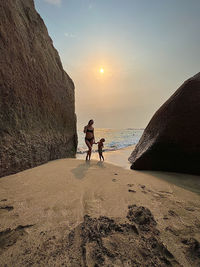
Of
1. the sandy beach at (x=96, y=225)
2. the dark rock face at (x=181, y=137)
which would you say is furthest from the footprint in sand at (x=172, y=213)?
the dark rock face at (x=181, y=137)

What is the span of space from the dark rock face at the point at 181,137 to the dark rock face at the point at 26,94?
298 centimetres

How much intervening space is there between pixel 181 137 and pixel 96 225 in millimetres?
2785

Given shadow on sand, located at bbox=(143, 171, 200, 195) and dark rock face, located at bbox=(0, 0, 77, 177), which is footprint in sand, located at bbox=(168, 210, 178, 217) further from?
dark rock face, located at bbox=(0, 0, 77, 177)

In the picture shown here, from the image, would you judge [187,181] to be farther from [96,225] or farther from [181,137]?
[96,225]

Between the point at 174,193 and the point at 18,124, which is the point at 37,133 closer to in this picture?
the point at 18,124

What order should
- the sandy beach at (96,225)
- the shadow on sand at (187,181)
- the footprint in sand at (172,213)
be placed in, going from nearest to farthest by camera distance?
the sandy beach at (96,225)
the footprint in sand at (172,213)
the shadow on sand at (187,181)

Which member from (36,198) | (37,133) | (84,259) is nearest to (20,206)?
(36,198)

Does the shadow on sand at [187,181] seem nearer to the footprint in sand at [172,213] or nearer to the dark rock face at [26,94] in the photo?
the footprint in sand at [172,213]

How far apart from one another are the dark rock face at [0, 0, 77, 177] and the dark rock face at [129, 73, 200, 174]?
2.98 metres

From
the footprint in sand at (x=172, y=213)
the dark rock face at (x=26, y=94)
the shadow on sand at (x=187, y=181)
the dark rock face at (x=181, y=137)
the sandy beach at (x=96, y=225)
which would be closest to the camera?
the sandy beach at (x=96, y=225)

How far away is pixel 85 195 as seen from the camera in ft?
6.00

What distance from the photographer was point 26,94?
3.01 m

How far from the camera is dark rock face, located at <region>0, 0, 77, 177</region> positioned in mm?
2469

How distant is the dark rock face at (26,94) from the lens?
2.47m
